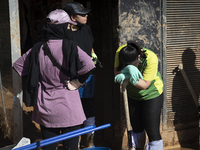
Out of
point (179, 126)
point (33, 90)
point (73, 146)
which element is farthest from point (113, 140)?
point (33, 90)

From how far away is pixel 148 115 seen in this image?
3.58 m

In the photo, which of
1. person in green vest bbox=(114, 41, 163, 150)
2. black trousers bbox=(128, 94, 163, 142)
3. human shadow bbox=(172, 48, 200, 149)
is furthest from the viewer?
human shadow bbox=(172, 48, 200, 149)

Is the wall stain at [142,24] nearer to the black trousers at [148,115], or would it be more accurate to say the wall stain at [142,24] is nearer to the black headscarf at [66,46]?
the black trousers at [148,115]

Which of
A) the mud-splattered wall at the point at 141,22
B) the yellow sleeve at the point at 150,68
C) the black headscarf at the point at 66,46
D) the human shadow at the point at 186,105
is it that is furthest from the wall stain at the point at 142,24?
the black headscarf at the point at 66,46

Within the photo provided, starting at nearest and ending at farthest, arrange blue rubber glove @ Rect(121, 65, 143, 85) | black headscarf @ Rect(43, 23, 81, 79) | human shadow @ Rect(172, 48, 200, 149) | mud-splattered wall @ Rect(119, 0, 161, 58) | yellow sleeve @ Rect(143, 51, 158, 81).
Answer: black headscarf @ Rect(43, 23, 81, 79), blue rubber glove @ Rect(121, 65, 143, 85), yellow sleeve @ Rect(143, 51, 158, 81), mud-splattered wall @ Rect(119, 0, 161, 58), human shadow @ Rect(172, 48, 200, 149)

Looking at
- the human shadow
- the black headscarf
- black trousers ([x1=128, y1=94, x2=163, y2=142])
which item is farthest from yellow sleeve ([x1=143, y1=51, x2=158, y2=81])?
the human shadow

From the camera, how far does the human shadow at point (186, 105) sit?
4.70m

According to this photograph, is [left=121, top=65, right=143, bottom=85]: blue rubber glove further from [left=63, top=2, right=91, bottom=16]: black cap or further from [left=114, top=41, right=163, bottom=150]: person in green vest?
[left=63, top=2, right=91, bottom=16]: black cap

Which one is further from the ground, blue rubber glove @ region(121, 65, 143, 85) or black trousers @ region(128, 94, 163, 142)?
blue rubber glove @ region(121, 65, 143, 85)

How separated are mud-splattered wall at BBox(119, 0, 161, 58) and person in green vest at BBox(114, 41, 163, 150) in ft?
2.23

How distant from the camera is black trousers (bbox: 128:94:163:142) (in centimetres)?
358

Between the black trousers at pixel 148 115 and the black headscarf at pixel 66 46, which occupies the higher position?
the black headscarf at pixel 66 46

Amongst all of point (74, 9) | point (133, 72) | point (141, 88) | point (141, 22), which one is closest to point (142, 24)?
point (141, 22)

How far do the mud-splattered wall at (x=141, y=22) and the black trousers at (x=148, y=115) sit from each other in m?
1.01
